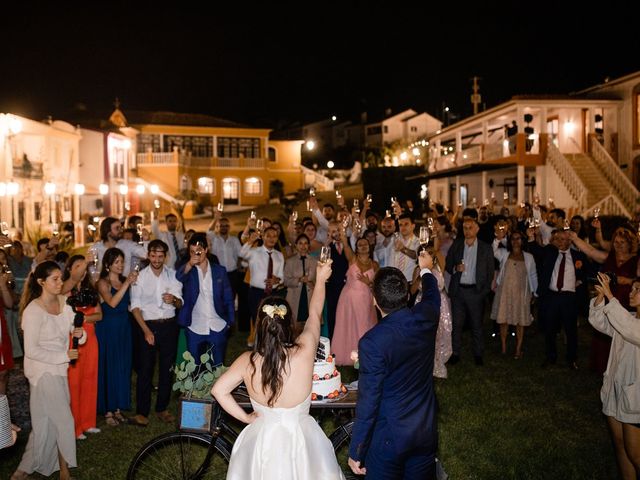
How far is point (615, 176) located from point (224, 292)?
19.0 meters

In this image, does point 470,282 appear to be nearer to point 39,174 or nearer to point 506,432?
point 506,432

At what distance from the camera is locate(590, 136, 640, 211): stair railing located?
20750mm

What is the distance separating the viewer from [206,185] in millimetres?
50156

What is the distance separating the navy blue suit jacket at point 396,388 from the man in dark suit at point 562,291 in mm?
5701

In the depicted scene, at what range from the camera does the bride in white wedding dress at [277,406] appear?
376 cm

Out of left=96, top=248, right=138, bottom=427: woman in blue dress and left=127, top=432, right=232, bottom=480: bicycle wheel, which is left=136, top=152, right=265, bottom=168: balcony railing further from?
left=127, top=432, right=232, bottom=480: bicycle wheel

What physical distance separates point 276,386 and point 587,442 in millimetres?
4144

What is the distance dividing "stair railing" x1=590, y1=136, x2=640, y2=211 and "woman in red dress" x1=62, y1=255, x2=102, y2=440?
18.9 metres

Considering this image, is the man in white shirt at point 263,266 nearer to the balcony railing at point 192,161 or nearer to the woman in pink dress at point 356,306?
the woman in pink dress at point 356,306

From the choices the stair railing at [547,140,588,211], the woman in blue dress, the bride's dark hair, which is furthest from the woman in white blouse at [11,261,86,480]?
the stair railing at [547,140,588,211]

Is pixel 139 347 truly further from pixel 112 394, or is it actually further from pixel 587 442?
pixel 587 442

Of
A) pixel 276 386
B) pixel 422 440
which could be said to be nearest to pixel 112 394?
pixel 276 386

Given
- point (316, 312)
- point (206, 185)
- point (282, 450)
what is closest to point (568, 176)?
point (316, 312)

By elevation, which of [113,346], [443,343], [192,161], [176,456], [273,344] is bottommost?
[176,456]
